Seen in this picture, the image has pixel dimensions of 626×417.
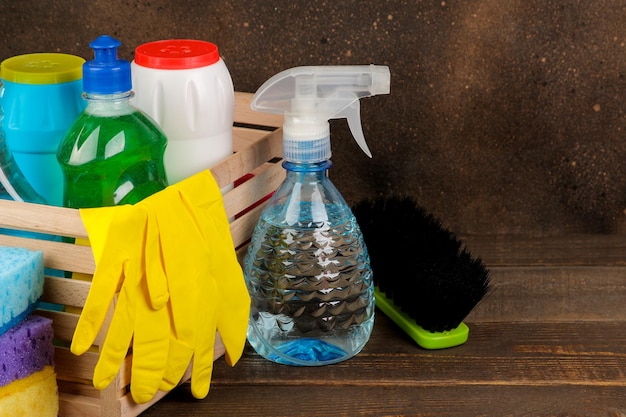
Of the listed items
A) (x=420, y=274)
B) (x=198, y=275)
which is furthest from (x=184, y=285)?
(x=420, y=274)

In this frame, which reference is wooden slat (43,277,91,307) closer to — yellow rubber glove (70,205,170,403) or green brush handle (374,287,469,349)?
yellow rubber glove (70,205,170,403)

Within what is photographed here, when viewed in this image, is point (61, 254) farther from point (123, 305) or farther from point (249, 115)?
point (249, 115)

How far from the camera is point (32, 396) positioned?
2.32ft

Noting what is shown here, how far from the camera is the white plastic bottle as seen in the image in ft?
2.59

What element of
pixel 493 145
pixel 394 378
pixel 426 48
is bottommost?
pixel 394 378

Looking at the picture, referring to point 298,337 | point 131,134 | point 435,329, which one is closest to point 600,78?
point 435,329

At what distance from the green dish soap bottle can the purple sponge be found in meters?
0.10

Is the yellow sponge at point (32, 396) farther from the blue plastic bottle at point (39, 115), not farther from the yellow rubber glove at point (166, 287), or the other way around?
the blue plastic bottle at point (39, 115)

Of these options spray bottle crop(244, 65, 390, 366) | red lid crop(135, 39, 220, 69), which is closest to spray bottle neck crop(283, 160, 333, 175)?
spray bottle crop(244, 65, 390, 366)

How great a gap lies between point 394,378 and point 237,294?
0.54 ft

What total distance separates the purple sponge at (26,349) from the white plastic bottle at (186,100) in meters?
0.18

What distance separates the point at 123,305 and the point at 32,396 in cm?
10

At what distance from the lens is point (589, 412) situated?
785mm

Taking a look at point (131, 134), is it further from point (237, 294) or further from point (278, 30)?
point (278, 30)
